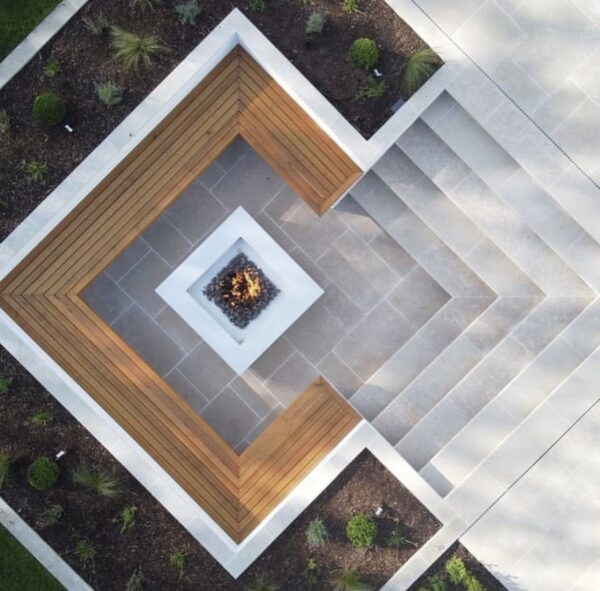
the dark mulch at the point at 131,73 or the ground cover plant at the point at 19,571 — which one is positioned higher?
the dark mulch at the point at 131,73

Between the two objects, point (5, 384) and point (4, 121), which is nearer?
point (4, 121)

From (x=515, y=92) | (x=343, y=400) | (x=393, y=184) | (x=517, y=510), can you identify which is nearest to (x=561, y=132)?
(x=515, y=92)

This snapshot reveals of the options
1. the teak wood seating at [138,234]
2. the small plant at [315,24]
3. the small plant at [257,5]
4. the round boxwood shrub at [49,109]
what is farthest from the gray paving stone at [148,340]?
the small plant at [315,24]

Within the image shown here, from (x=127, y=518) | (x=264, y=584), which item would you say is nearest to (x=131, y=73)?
(x=127, y=518)

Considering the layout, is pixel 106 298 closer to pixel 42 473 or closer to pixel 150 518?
pixel 42 473

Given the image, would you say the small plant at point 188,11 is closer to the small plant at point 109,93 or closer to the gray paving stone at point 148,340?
the small plant at point 109,93

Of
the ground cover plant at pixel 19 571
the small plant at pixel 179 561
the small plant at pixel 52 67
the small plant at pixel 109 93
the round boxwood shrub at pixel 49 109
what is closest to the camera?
the round boxwood shrub at pixel 49 109

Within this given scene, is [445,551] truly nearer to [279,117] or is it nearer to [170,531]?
[170,531]
